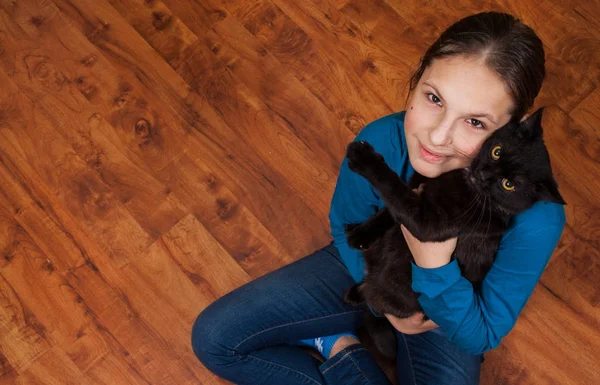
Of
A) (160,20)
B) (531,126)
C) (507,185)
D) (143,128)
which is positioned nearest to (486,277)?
(507,185)

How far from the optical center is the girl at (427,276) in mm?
1184

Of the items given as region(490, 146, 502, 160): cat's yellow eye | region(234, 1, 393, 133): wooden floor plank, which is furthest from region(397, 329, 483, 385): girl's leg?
region(234, 1, 393, 133): wooden floor plank

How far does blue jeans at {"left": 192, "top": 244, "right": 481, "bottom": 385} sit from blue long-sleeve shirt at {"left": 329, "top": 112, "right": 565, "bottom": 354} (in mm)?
196

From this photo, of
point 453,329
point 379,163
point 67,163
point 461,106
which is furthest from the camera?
point 67,163

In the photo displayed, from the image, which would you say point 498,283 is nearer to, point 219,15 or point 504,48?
point 504,48

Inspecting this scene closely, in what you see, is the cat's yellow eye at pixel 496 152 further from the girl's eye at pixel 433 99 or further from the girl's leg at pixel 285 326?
the girl's leg at pixel 285 326

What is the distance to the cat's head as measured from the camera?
121cm

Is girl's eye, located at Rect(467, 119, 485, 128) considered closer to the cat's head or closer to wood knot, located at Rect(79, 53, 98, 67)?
the cat's head

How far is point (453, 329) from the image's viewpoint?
4.62ft

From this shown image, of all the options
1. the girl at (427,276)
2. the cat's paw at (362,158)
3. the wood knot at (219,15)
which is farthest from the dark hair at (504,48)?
the wood knot at (219,15)

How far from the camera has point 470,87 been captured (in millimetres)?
1165

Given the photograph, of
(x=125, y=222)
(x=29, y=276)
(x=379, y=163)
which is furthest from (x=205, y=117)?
(x=379, y=163)

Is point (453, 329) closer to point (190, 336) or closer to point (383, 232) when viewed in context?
point (383, 232)

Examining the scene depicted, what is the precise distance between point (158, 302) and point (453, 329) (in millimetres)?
956
